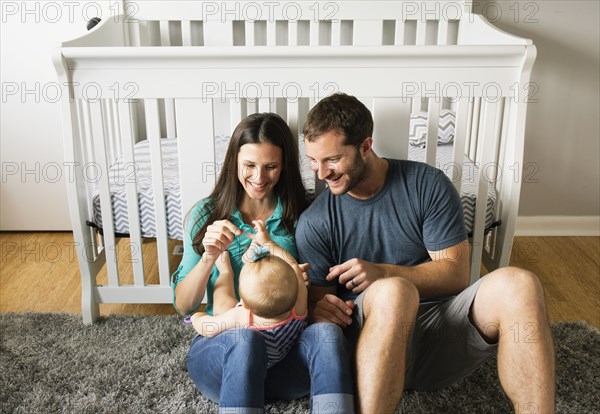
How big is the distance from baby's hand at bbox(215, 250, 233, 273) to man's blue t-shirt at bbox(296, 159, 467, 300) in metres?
0.18

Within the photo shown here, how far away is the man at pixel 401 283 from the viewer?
1.32 meters

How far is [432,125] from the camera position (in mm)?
1729

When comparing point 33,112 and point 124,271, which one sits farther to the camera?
point 33,112

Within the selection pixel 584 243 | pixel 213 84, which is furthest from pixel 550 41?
pixel 213 84

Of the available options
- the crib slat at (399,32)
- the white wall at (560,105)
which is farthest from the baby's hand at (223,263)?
the white wall at (560,105)

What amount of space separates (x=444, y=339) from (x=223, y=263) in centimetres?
55

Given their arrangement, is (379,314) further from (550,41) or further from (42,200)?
(42,200)

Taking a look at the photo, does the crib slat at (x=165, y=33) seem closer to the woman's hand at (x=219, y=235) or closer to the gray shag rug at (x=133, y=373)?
the gray shag rug at (x=133, y=373)

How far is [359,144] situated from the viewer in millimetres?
1512

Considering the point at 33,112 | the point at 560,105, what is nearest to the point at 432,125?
the point at 560,105

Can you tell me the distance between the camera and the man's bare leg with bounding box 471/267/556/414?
4.28 ft

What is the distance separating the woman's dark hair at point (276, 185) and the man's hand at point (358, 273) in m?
0.21

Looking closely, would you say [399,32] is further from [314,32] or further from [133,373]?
A: [133,373]

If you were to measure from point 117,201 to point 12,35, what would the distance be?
107 centimetres
